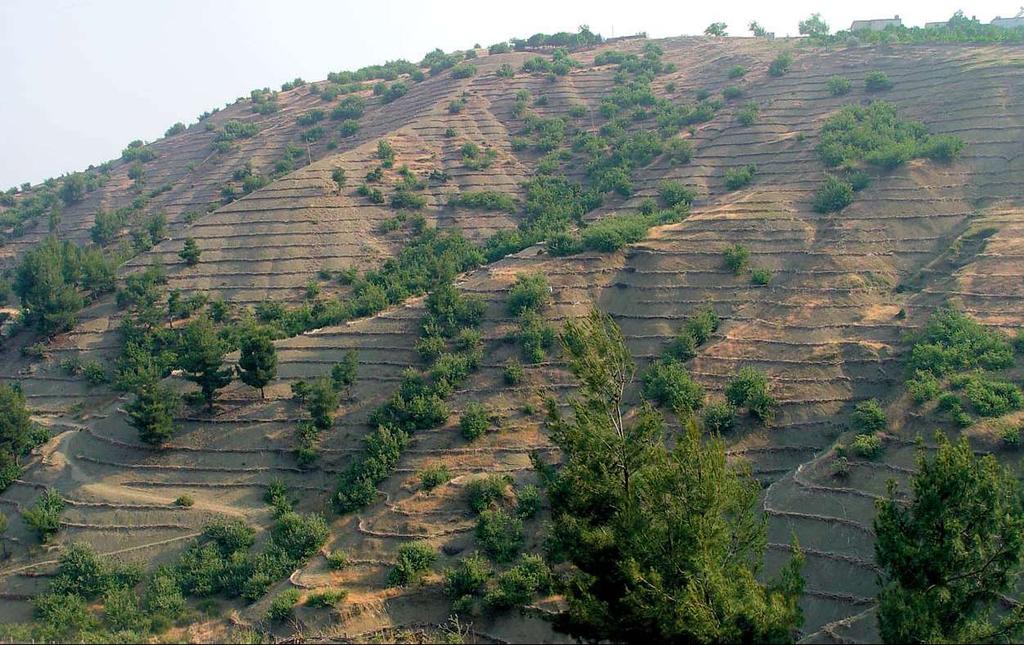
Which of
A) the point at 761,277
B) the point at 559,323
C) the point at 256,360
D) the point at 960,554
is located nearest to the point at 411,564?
the point at 256,360

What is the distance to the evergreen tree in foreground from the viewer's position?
42.4 feet

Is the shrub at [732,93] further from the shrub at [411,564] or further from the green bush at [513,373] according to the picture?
the shrub at [411,564]

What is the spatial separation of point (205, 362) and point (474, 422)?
11.3 meters

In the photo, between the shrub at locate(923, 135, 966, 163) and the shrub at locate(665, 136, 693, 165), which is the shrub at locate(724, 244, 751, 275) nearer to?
the shrub at locate(923, 135, 966, 163)

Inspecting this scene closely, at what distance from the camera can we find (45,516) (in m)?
24.7

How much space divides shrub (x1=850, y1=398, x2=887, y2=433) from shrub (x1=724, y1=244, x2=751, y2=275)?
893cm

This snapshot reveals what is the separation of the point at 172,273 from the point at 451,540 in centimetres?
2698

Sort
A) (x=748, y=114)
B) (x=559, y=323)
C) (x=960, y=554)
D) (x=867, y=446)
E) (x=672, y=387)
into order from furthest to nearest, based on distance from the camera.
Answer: (x=748, y=114), (x=559, y=323), (x=672, y=387), (x=867, y=446), (x=960, y=554)

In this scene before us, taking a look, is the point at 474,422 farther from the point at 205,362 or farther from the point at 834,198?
the point at 834,198

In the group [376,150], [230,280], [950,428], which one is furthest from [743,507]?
[376,150]

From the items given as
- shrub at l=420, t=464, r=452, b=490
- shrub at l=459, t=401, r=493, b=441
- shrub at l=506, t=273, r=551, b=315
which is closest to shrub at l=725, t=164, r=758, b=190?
shrub at l=506, t=273, r=551, b=315

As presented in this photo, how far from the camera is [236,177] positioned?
173ft

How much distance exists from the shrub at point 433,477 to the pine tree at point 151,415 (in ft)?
35.0

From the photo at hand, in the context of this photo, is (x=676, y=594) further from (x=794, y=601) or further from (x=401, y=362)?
(x=401, y=362)
